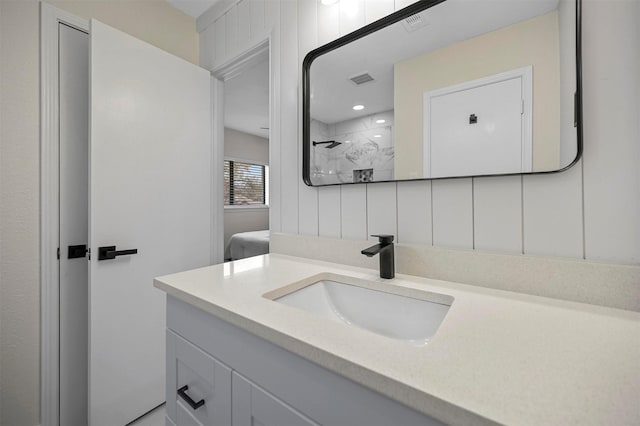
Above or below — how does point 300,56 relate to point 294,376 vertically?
above

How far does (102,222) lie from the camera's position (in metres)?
1.25

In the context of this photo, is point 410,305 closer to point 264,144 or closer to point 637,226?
point 637,226

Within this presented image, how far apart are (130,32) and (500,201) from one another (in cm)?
200

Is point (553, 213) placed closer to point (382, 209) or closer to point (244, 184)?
point (382, 209)

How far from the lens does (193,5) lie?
1.68 m

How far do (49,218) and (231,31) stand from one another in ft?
4.40

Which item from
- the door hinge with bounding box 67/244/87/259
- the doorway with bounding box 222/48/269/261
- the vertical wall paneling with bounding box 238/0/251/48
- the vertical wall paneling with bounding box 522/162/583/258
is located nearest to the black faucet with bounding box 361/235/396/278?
the vertical wall paneling with bounding box 522/162/583/258

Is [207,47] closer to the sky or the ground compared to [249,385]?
closer to the sky

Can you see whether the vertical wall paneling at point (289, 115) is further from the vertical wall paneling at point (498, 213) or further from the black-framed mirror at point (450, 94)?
the vertical wall paneling at point (498, 213)

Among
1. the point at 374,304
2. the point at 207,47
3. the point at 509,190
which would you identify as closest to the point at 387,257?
the point at 374,304

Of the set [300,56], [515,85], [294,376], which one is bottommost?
[294,376]

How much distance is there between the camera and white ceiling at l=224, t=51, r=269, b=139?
252 centimetres

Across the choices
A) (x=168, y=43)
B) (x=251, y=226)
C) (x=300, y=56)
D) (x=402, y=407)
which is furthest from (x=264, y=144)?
(x=402, y=407)

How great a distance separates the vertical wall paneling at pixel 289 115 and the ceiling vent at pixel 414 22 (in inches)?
19.8
